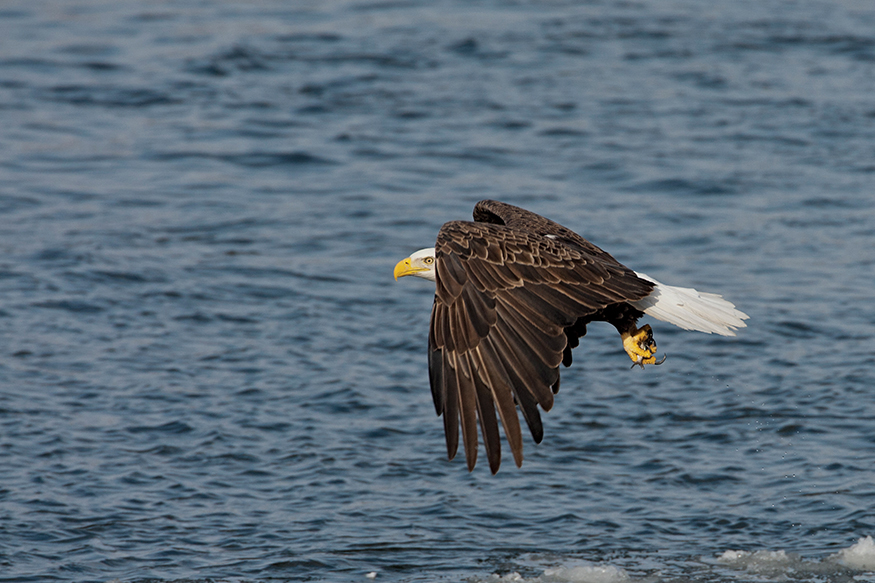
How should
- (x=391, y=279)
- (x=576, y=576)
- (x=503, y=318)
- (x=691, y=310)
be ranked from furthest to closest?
(x=391, y=279)
(x=576, y=576)
(x=691, y=310)
(x=503, y=318)

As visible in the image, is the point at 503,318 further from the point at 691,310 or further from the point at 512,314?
the point at 691,310

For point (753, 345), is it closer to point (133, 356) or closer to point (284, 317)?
point (284, 317)

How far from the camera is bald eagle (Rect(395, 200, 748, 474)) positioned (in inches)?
191

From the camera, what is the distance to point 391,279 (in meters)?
10.9

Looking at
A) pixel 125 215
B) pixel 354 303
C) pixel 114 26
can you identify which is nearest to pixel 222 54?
pixel 114 26

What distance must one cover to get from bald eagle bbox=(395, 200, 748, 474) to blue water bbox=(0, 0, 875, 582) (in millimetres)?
1720

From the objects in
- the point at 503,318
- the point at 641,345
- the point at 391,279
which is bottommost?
the point at 391,279

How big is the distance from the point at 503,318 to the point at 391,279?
5.75 metres

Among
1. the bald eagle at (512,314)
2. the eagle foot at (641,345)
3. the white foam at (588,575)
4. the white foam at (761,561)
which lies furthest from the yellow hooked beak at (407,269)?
the white foam at (761,561)

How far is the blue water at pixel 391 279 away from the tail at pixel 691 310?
4.97ft

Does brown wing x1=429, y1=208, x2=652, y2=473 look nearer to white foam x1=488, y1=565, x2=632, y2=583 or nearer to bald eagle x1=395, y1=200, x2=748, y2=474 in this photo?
bald eagle x1=395, y1=200, x2=748, y2=474

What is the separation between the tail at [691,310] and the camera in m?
5.86

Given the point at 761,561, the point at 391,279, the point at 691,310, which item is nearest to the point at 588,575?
the point at 761,561

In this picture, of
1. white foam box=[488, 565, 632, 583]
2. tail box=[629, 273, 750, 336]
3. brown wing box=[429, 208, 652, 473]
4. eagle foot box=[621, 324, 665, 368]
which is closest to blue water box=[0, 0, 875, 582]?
white foam box=[488, 565, 632, 583]
